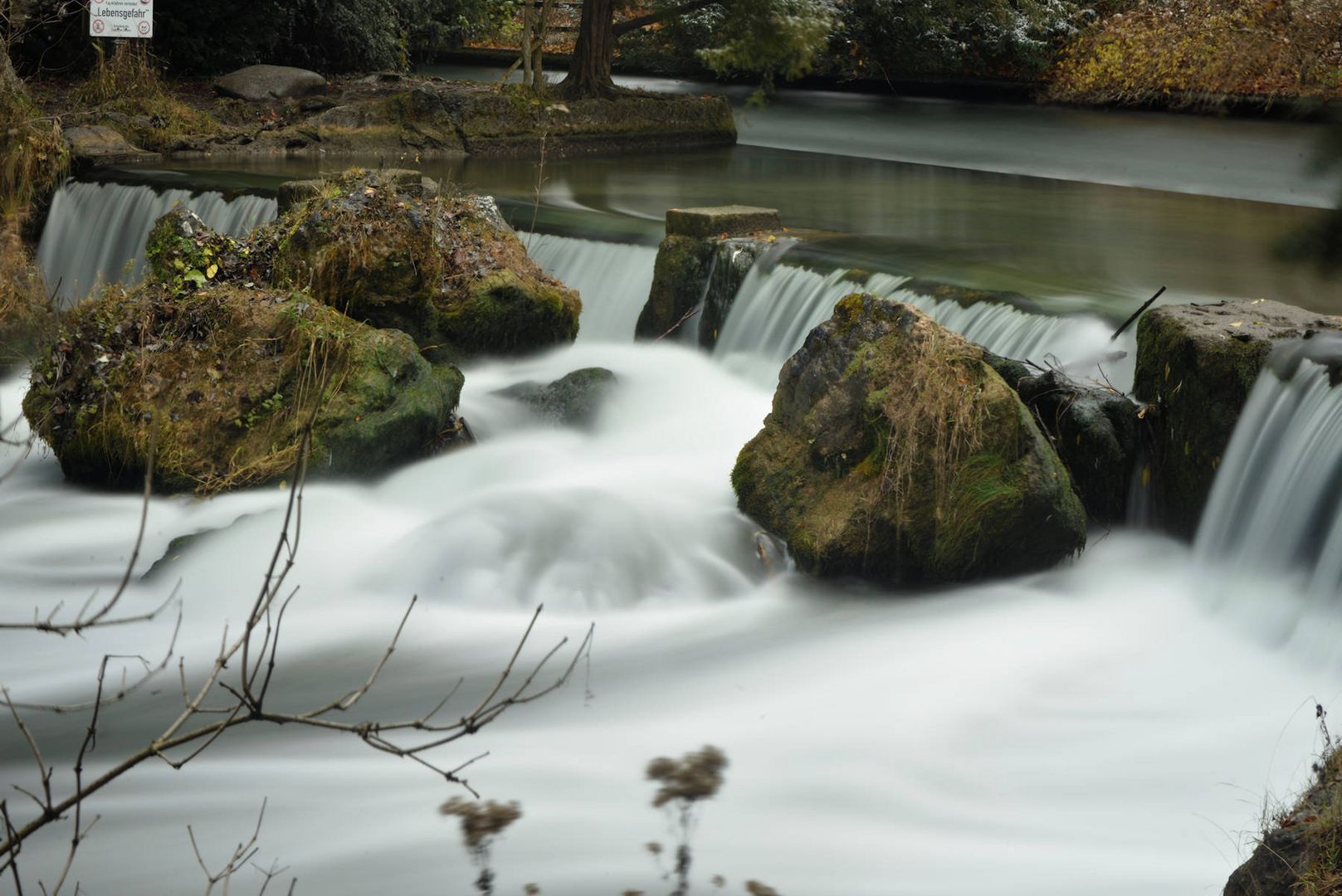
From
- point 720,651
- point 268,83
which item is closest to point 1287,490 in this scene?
point 720,651

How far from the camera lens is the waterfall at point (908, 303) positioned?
26.3 feet

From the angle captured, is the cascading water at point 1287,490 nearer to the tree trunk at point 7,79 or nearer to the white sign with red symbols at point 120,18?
the tree trunk at point 7,79

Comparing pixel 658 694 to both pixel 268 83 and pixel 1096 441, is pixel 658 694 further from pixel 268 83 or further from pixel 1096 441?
pixel 268 83

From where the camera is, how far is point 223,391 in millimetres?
7871

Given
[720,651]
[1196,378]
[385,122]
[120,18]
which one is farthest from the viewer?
[385,122]

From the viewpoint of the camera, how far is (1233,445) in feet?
22.3

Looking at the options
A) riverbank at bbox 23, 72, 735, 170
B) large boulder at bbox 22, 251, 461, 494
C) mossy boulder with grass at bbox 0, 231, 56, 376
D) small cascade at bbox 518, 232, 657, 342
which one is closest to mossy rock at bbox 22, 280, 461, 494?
large boulder at bbox 22, 251, 461, 494

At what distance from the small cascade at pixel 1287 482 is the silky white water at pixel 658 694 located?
7.8 inches

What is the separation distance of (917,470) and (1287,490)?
5.62ft

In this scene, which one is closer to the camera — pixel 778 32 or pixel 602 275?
pixel 778 32

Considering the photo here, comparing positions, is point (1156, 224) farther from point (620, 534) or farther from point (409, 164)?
point (409, 164)

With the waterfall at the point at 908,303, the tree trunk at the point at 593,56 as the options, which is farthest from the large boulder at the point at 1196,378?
the tree trunk at the point at 593,56

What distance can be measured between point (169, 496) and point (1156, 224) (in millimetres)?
8918

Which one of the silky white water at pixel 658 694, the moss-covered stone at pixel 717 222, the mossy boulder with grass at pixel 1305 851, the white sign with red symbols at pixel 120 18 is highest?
the white sign with red symbols at pixel 120 18
